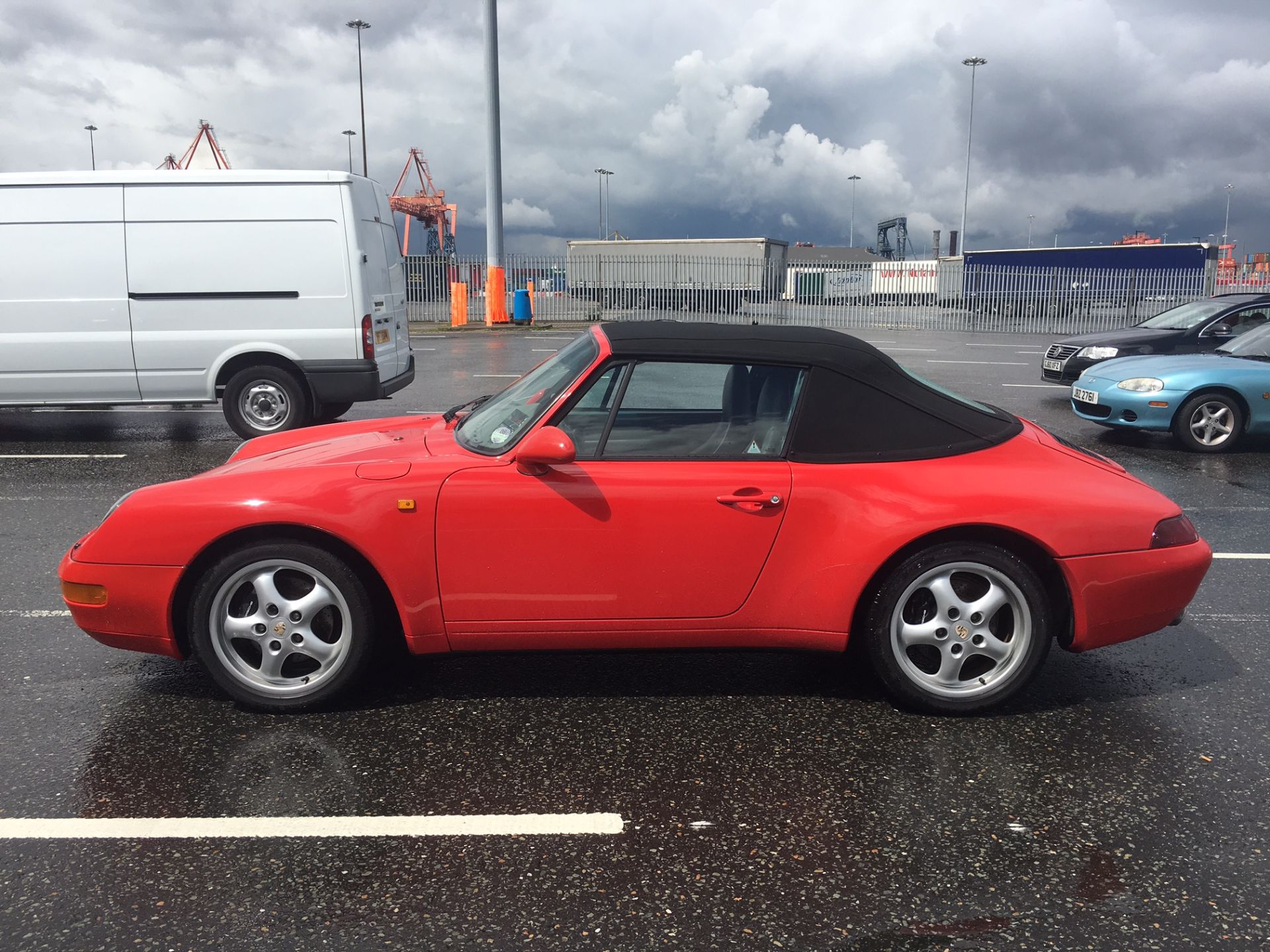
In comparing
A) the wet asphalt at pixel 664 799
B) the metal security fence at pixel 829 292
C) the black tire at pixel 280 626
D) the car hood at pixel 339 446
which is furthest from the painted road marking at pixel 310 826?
the metal security fence at pixel 829 292

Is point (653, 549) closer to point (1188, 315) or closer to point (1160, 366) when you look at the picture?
point (1160, 366)

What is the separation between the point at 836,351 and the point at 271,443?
2.35 metres

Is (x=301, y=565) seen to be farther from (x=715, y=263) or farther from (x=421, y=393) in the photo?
(x=715, y=263)

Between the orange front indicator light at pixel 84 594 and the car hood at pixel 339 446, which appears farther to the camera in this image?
the car hood at pixel 339 446

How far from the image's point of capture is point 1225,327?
13.1 meters

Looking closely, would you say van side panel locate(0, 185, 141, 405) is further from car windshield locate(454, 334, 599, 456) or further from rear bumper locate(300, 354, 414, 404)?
car windshield locate(454, 334, 599, 456)

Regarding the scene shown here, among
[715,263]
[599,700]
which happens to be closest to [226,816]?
[599,700]

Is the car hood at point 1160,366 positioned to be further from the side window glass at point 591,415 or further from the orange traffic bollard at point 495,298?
the orange traffic bollard at point 495,298

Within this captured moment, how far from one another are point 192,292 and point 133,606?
6134mm

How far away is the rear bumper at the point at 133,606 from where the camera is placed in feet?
11.3

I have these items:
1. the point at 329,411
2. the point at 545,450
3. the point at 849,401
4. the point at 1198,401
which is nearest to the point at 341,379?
the point at 329,411

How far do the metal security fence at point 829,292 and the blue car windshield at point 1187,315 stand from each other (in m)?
15.6

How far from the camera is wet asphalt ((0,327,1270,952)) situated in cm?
245

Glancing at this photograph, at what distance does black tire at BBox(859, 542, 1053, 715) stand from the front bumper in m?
6.44
